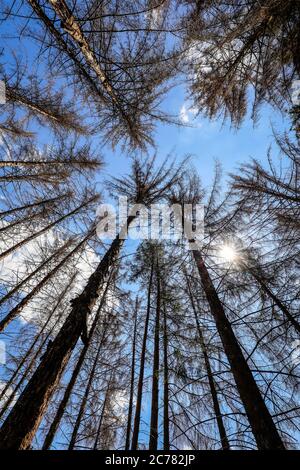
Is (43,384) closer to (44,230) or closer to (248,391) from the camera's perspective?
(248,391)

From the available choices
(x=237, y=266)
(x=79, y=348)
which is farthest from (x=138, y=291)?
(x=237, y=266)

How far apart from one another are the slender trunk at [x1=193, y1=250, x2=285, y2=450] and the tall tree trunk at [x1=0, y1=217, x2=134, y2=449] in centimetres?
247

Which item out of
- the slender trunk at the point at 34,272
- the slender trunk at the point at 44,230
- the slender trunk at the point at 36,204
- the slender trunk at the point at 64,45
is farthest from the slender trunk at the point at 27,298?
the slender trunk at the point at 64,45

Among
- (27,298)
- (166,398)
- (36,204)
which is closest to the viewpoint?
(166,398)

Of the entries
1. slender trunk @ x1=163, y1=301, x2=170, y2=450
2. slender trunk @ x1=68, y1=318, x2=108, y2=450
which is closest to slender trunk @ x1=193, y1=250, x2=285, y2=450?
slender trunk @ x1=163, y1=301, x2=170, y2=450

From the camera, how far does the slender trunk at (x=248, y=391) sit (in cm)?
293

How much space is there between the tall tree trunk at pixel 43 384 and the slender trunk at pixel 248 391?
8.10ft

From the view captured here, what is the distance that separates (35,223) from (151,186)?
4568 millimetres

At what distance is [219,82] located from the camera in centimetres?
460

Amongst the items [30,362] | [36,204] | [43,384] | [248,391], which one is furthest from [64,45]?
[30,362]

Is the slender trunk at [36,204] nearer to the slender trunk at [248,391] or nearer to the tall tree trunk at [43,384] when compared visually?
the tall tree trunk at [43,384]

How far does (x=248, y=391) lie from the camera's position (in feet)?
11.5

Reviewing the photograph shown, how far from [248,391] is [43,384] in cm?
289

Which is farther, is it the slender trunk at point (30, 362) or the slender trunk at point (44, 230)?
the slender trunk at point (44, 230)
